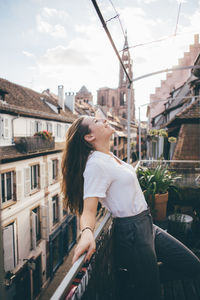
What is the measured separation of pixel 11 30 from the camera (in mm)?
1053

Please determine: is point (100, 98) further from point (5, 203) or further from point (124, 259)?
point (124, 259)

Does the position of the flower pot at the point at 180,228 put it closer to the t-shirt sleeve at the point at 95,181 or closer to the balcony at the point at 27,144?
the t-shirt sleeve at the point at 95,181


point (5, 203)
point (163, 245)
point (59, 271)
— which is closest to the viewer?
point (163, 245)

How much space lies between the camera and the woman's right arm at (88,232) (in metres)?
0.99

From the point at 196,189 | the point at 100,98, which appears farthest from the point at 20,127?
the point at 100,98

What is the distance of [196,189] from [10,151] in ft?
31.3

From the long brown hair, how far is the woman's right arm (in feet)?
0.70

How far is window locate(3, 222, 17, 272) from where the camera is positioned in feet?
34.4

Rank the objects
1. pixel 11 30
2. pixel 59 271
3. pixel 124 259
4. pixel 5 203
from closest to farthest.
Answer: pixel 11 30, pixel 124 259, pixel 5 203, pixel 59 271

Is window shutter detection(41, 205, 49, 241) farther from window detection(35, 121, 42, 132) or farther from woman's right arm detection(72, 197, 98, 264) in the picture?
woman's right arm detection(72, 197, 98, 264)

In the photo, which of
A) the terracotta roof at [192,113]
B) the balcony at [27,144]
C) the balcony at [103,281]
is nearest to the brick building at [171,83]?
the terracotta roof at [192,113]

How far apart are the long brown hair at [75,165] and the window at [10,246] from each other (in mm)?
10292

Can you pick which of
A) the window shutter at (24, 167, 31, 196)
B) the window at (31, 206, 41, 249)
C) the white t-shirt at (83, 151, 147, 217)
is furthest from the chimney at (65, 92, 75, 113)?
the white t-shirt at (83, 151, 147, 217)

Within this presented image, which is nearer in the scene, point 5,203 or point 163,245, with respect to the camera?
→ point 163,245
